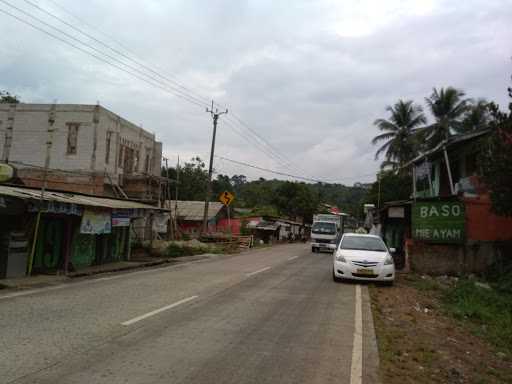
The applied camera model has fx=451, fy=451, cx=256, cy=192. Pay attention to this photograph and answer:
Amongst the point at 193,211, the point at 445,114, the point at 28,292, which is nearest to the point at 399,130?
the point at 445,114

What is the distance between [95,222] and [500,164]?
44.9 feet

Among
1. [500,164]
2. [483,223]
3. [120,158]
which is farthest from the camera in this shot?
[120,158]

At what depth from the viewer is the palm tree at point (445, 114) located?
37.9m

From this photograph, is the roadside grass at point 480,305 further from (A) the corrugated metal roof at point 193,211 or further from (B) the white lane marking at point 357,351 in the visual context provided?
(A) the corrugated metal roof at point 193,211

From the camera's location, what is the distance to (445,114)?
3916cm

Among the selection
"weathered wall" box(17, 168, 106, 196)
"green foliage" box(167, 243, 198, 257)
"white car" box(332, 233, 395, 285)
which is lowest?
"green foliage" box(167, 243, 198, 257)

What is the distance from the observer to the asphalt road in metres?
5.07

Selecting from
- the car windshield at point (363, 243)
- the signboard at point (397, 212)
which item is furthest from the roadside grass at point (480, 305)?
the signboard at point (397, 212)

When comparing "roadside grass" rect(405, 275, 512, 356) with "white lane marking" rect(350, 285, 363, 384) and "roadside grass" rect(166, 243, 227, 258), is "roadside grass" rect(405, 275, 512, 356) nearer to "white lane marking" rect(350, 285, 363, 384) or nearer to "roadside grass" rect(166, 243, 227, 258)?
"white lane marking" rect(350, 285, 363, 384)

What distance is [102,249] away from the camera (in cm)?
1905

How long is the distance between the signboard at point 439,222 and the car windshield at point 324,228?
15612mm

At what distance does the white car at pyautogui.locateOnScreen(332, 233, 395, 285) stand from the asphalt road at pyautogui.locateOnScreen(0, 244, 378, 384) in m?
1.15

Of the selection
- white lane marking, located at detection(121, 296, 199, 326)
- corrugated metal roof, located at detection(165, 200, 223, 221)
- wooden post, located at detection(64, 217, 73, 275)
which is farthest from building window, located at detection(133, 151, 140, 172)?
white lane marking, located at detection(121, 296, 199, 326)

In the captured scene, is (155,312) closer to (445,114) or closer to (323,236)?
(323,236)
